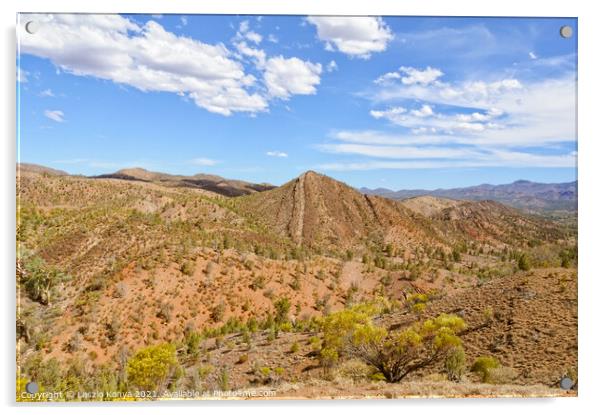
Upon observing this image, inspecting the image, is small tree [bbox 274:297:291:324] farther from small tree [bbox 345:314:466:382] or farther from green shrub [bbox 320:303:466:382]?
small tree [bbox 345:314:466:382]

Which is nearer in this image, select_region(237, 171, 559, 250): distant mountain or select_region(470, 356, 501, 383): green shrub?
select_region(470, 356, 501, 383): green shrub

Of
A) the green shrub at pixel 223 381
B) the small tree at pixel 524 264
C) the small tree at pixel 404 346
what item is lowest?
the green shrub at pixel 223 381

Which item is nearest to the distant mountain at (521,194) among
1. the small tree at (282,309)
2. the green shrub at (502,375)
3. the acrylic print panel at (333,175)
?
the acrylic print panel at (333,175)

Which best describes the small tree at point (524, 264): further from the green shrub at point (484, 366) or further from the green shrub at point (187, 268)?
the green shrub at point (187, 268)

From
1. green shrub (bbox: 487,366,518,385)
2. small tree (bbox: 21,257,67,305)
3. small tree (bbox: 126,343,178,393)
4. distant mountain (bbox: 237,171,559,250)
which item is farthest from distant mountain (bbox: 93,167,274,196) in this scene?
green shrub (bbox: 487,366,518,385)

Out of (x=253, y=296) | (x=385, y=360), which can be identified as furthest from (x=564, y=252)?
(x=253, y=296)
